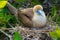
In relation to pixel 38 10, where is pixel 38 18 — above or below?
below

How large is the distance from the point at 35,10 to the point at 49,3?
0.21 meters

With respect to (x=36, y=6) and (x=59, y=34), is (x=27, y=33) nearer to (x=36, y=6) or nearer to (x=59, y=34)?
(x=36, y=6)

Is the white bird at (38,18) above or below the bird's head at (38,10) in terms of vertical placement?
below

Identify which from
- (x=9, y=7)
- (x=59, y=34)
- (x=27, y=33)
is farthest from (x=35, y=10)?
(x=59, y=34)

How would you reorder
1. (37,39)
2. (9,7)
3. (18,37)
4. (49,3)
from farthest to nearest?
(49,3)
(37,39)
(9,7)
(18,37)

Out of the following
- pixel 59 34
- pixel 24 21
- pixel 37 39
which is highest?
pixel 59 34

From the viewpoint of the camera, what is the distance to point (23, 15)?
2.83 m

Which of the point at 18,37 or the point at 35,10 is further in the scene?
the point at 35,10

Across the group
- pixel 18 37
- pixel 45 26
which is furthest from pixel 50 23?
pixel 18 37

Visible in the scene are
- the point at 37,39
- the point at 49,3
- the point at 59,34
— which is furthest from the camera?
the point at 49,3

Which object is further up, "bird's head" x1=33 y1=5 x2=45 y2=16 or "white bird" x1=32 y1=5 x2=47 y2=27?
"bird's head" x1=33 y1=5 x2=45 y2=16

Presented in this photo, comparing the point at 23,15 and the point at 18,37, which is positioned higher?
the point at 18,37

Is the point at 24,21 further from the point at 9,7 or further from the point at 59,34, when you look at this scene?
the point at 59,34

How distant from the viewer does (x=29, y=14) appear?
2.86 meters
